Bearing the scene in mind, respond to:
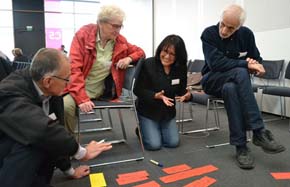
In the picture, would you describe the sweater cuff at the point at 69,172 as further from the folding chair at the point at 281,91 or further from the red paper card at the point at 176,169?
the folding chair at the point at 281,91

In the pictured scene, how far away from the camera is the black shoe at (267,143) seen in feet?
6.08

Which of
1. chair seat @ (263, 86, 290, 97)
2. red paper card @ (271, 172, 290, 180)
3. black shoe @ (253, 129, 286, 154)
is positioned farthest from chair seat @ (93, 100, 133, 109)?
chair seat @ (263, 86, 290, 97)

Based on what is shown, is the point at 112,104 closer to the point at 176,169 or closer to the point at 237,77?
the point at 176,169

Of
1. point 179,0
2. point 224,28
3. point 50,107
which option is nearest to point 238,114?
point 224,28

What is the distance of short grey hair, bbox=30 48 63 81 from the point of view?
119cm

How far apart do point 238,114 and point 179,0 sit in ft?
14.9

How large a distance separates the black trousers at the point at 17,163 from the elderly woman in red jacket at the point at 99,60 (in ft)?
2.59

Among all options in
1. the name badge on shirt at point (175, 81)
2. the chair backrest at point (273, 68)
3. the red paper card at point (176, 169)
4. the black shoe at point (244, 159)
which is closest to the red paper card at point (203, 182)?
the red paper card at point (176, 169)

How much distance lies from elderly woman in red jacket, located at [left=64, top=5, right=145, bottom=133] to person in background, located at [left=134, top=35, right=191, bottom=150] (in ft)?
0.62

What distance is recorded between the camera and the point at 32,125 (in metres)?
1.09

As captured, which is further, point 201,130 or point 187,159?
point 201,130

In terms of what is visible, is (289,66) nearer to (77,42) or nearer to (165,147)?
(165,147)

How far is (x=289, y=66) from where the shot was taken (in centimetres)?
348

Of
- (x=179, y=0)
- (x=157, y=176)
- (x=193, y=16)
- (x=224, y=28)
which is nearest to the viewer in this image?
(x=157, y=176)
